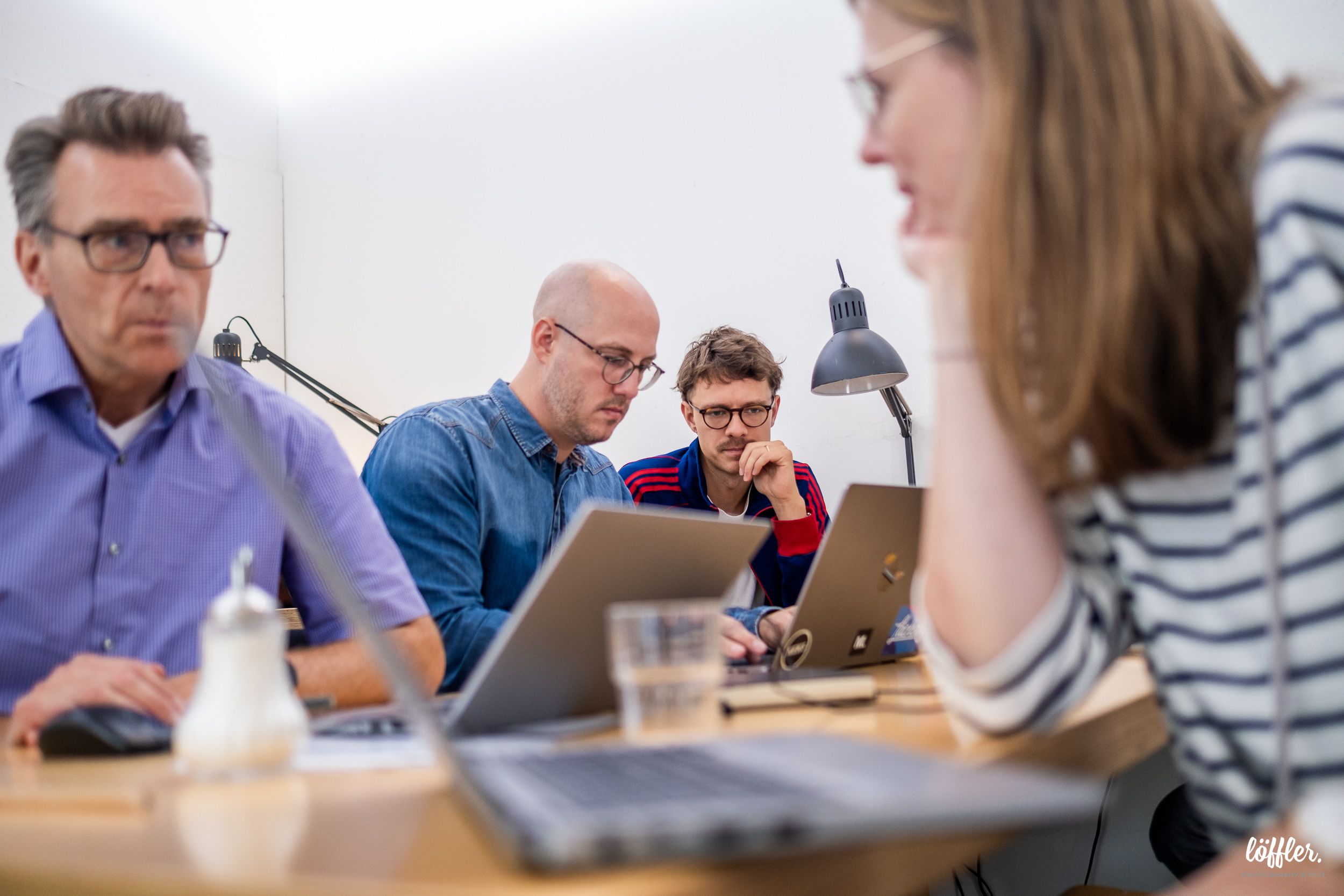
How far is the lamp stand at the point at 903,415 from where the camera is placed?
2553mm

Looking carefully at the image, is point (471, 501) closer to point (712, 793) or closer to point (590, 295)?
point (590, 295)

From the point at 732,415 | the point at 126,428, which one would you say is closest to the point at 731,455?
the point at 732,415

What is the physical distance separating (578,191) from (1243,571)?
9.18 ft

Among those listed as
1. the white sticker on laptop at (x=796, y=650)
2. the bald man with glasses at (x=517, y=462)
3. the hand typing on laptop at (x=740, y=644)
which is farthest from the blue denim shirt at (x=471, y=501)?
the white sticker on laptop at (x=796, y=650)

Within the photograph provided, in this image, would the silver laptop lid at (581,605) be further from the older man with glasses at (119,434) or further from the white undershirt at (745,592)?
the white undershirt at (745,592)

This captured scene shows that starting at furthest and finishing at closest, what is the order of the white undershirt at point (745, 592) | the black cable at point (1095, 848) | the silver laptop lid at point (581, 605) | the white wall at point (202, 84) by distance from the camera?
the white wall at point (202, 84) < the white undershirt at point (745, 592) < the black cable at point (1095, 848) < the silver laptop lid at point (581, 605)

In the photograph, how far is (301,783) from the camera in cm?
66

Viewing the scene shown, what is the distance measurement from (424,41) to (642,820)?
3526mm

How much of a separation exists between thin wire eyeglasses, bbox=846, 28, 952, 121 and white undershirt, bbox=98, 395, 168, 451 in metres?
0.94

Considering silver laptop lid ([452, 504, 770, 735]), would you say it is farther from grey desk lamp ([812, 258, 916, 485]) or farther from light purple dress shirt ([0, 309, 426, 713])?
grey desk lamp ([812, 258, 916, 485])

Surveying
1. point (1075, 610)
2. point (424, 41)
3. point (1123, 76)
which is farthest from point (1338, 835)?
point (424, 41)

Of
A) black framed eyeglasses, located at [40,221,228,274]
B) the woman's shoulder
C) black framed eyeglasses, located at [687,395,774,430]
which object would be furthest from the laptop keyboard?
black framed eyeglasses, located at [687,395,774,430]

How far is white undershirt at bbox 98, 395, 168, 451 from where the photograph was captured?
4.04 ft

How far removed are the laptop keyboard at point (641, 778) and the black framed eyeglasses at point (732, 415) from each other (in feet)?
6.61
